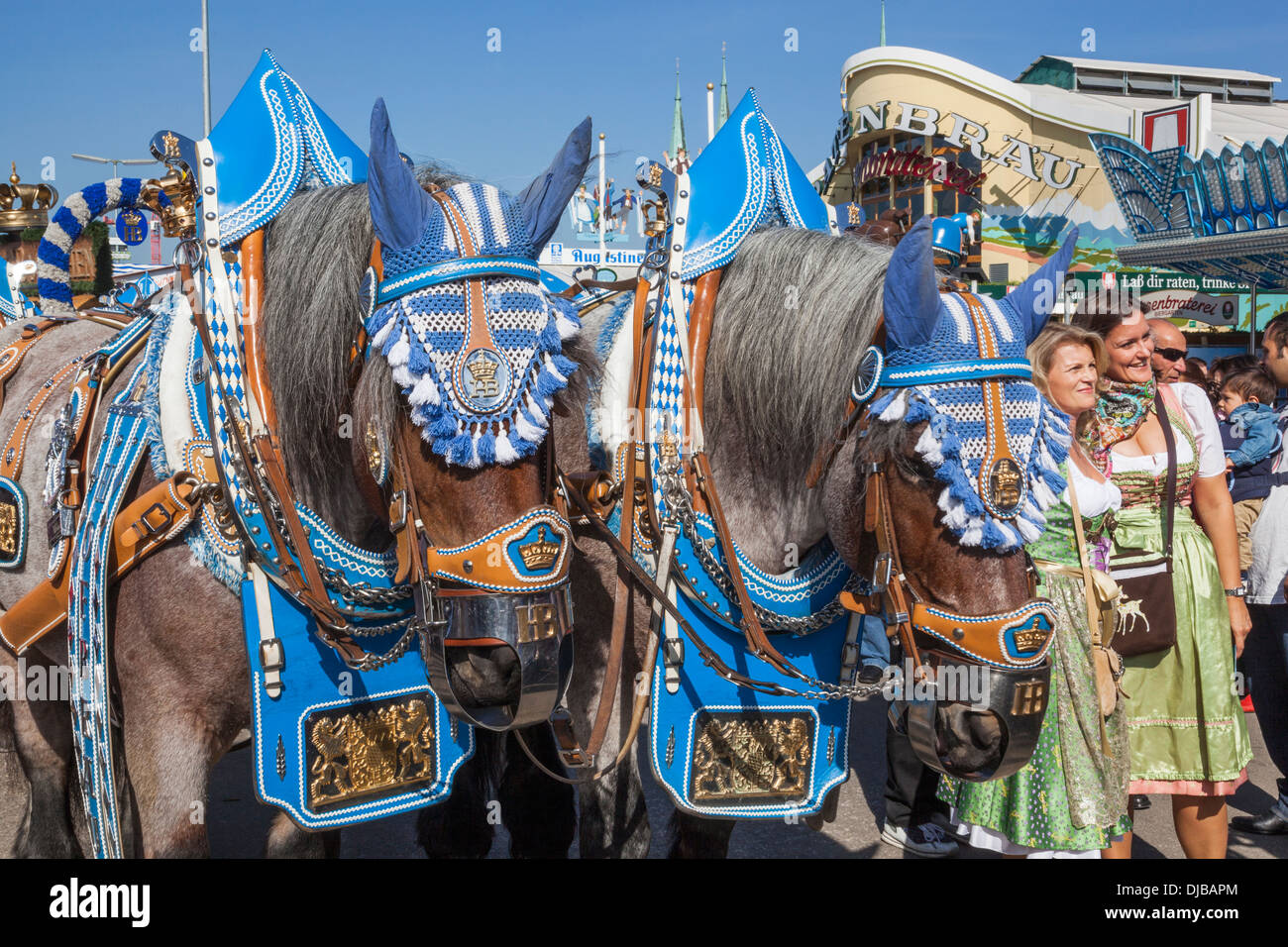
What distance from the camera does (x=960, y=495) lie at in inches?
74.9

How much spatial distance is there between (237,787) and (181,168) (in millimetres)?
3490

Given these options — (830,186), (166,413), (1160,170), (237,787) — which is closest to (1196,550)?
(166,413)

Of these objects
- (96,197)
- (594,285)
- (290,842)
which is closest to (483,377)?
(594,285)

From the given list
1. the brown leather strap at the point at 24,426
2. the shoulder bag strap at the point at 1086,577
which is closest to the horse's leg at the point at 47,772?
the brown leather strap at the point at 24,426

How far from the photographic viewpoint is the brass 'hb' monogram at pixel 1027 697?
6.50 ft

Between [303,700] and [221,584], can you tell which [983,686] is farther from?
[221,584]

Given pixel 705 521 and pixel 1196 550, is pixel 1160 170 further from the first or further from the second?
pixel 705 521

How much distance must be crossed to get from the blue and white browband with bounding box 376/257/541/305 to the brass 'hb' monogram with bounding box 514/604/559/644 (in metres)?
0.61

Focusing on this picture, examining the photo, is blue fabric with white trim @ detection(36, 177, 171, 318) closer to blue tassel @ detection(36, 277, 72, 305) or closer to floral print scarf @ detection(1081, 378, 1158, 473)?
blue tassel @ detection(36, 277, 72, 305)

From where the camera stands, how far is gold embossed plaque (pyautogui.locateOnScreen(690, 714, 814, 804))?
251 centimetres

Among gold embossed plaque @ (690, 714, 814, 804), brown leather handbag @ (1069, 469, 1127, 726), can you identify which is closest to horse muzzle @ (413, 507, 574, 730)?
gold embossed plaque @ (690, 714, 814, 804)

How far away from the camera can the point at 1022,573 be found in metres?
2.01

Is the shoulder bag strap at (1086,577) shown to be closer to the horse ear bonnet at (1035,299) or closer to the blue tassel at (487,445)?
the horse ear bonnet at (1035,299)

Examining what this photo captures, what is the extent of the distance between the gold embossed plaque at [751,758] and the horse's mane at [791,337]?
2.12ft
